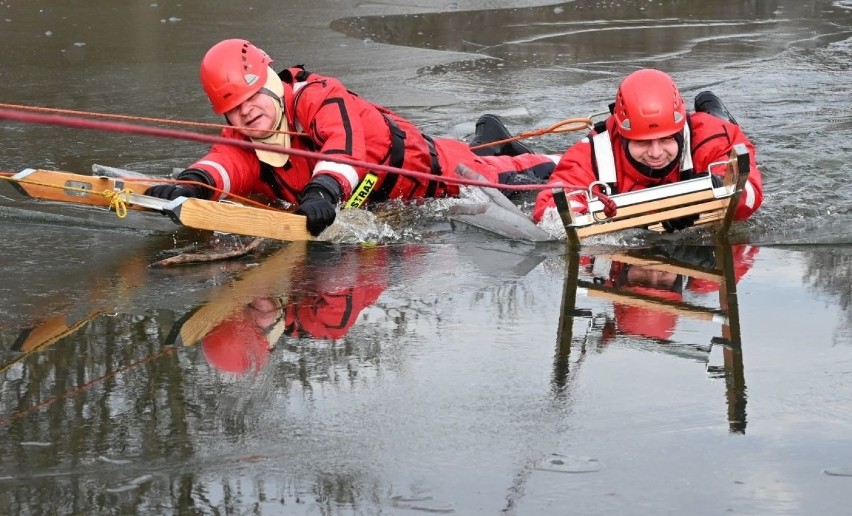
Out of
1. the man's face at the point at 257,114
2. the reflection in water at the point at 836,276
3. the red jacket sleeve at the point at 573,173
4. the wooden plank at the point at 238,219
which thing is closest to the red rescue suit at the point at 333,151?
the man's face at the point at 257,114

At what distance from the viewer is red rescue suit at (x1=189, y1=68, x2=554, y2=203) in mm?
6848

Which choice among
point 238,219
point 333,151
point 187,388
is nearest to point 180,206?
point 238,219

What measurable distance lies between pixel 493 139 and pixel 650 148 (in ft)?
8.01

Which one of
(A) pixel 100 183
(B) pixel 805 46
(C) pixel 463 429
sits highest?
(B) pixel 805 46

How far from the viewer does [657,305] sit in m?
→ 5.26

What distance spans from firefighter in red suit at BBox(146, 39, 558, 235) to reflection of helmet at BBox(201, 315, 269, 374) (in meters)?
1.44

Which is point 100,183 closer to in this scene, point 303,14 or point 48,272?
point 48,272

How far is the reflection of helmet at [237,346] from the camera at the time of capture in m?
4.57

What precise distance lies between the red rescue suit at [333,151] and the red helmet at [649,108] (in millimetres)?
1392

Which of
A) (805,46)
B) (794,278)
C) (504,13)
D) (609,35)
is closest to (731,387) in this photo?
(794,278)

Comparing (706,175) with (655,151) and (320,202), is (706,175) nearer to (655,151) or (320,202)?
(655,151)

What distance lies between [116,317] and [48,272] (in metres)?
1.01

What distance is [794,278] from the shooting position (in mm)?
5703

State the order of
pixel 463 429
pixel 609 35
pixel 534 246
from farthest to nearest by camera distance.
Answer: pixel 609 35 < pixel 534 246 < pixel 463 429
